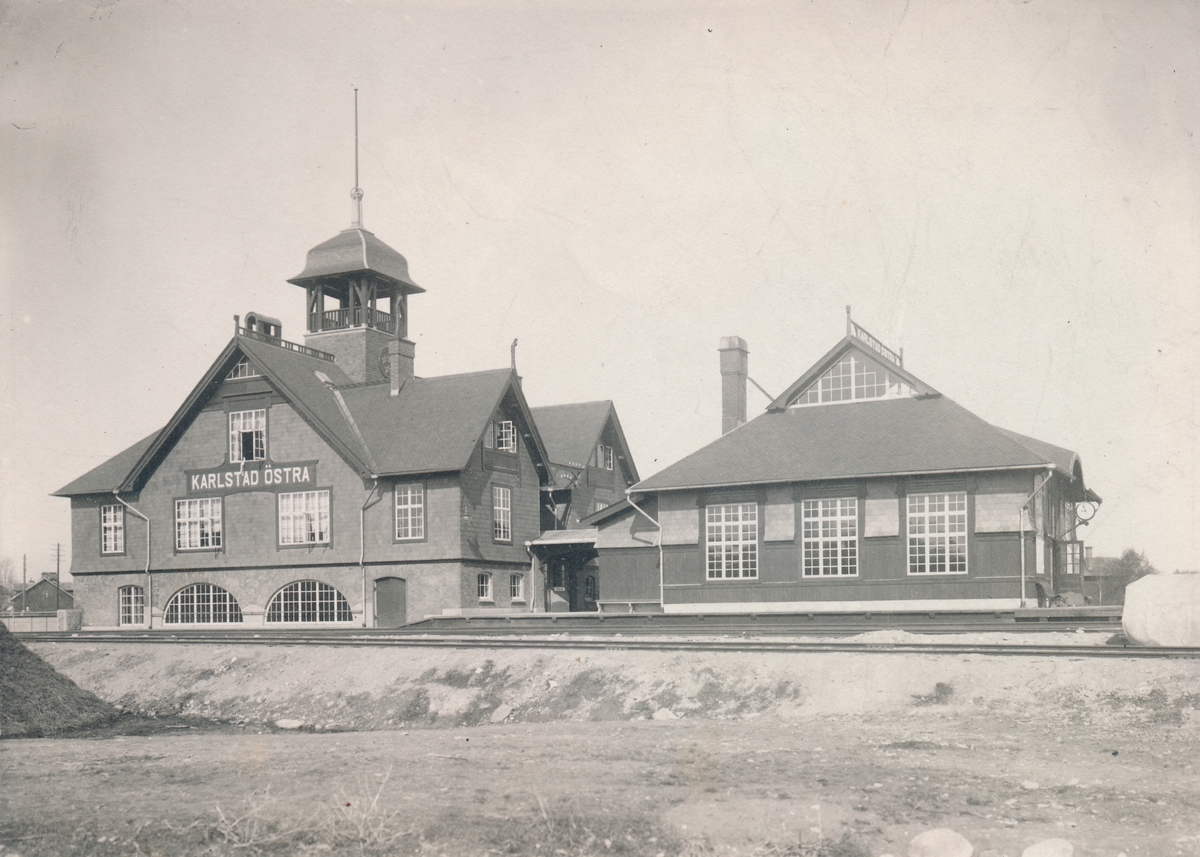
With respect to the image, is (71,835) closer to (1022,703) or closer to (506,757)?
(506,757)

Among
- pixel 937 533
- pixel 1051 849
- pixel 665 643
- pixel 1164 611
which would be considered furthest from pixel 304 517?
pixel 1051 849

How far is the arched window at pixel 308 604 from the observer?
117 feet

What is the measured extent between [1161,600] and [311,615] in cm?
2577

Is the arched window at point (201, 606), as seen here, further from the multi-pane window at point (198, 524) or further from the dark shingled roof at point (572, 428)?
the dark shingled roof at point (572, 428)

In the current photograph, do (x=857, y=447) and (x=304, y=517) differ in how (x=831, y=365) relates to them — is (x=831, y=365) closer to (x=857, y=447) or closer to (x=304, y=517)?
(x=857, y=447)

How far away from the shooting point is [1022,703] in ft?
44.9

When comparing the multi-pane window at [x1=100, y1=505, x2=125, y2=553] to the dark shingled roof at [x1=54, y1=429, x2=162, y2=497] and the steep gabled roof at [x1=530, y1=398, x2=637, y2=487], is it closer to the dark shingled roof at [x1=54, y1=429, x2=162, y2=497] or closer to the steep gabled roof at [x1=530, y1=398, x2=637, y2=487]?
the dark shingled roof at [x1=54, y1=429, x2=162, y2=497]

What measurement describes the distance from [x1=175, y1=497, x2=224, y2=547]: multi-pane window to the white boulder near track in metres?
28.6

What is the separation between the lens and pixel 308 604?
36031 mm

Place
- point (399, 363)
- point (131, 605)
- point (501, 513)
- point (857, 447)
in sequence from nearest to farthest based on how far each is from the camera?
point (857, 447) → point (501, 513) → point (131, 605) → point (399, 363)

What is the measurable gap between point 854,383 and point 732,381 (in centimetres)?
582

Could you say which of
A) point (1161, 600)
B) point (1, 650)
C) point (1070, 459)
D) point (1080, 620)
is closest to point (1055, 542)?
point (1070, 459)

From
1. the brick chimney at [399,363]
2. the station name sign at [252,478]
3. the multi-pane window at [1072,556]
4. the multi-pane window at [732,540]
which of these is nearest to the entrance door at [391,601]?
the station name sign at [252,478]

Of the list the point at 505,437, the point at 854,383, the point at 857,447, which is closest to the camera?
the point at 857,447
